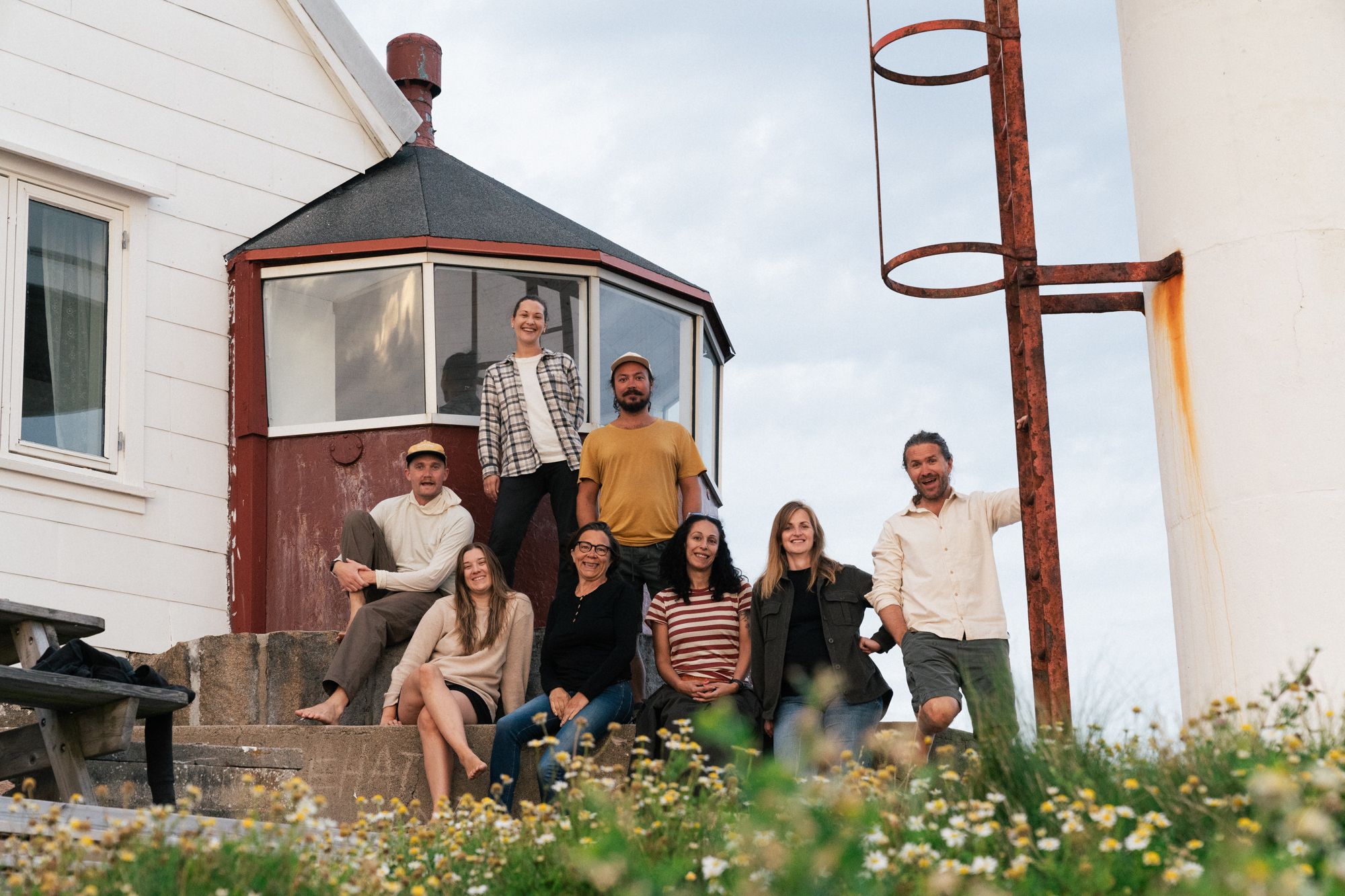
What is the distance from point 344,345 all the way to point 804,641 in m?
5.11

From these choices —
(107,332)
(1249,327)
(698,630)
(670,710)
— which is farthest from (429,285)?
(1249,327)

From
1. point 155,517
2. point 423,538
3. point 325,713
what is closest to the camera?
point 325,713

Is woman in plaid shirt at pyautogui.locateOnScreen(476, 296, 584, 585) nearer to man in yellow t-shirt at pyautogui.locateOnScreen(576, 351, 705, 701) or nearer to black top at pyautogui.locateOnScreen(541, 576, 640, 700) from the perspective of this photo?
man in yellow t-shirt at pyautogui.locateOnScreen(576, 351, 705, 701)

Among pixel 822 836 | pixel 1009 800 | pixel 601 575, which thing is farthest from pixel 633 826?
pixel 601 575

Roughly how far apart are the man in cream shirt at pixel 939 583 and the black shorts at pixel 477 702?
1.80 meters

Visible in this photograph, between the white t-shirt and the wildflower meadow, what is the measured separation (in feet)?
16.5

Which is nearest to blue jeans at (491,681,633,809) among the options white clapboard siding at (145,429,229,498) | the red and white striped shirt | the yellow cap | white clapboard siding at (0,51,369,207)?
the red and white striped shirt

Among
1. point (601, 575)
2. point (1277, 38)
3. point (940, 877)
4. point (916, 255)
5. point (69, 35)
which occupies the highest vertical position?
point (69, 35)

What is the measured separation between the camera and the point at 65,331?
11.1 metres

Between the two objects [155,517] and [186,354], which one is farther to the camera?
[186,354]

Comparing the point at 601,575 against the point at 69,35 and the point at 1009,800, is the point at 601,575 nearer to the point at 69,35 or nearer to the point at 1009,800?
the point at 1009,800

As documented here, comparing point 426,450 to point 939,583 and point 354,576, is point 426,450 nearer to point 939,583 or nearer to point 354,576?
point 354,576

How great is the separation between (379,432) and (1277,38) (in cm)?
697

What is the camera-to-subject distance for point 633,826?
4.62 metres
